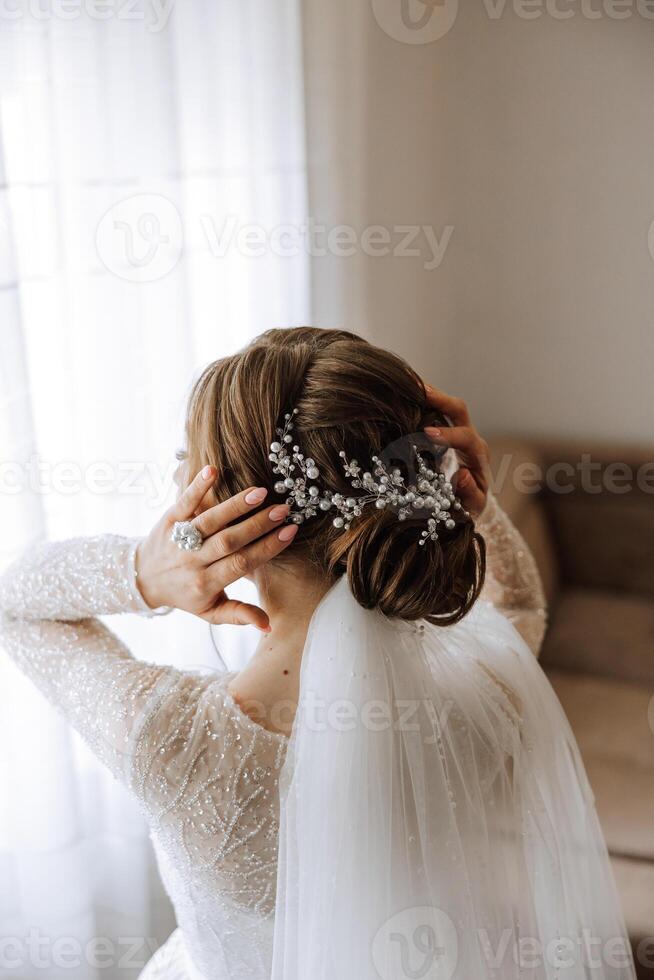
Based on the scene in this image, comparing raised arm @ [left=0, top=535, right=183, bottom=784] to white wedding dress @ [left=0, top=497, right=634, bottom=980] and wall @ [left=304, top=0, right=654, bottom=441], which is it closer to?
white wedding dress @ [left=0, top=497, right=634, bottom=980]

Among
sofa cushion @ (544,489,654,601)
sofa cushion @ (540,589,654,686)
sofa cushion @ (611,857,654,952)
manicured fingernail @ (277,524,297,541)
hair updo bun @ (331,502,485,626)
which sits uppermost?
manicured fingernail @ (277,524,297,541)

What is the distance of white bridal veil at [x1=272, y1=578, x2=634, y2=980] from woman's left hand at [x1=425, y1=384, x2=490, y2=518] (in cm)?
21

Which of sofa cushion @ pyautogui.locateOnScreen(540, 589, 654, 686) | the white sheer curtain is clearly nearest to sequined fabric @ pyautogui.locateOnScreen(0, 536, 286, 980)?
the white sheer curtain

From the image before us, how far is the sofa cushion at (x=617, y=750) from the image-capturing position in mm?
1724

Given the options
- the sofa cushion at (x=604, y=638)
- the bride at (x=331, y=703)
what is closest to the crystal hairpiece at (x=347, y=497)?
the bride at (x=331, y=703)

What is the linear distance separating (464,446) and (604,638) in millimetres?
1432

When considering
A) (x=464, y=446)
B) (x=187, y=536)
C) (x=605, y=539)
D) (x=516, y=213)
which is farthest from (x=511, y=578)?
(x=516, y=213)

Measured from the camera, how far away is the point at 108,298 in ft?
4.41

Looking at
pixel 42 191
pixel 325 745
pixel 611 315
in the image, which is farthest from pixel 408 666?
pixel 611 315

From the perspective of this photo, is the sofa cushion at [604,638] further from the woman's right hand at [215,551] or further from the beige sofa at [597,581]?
the woman's right hand at [215,551]

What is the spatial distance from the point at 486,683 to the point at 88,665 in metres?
0.43

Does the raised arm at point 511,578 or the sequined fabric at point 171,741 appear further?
the raised arm at point 511,578

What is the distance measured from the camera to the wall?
212cm

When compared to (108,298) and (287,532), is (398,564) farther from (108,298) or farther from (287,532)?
(108,298)
